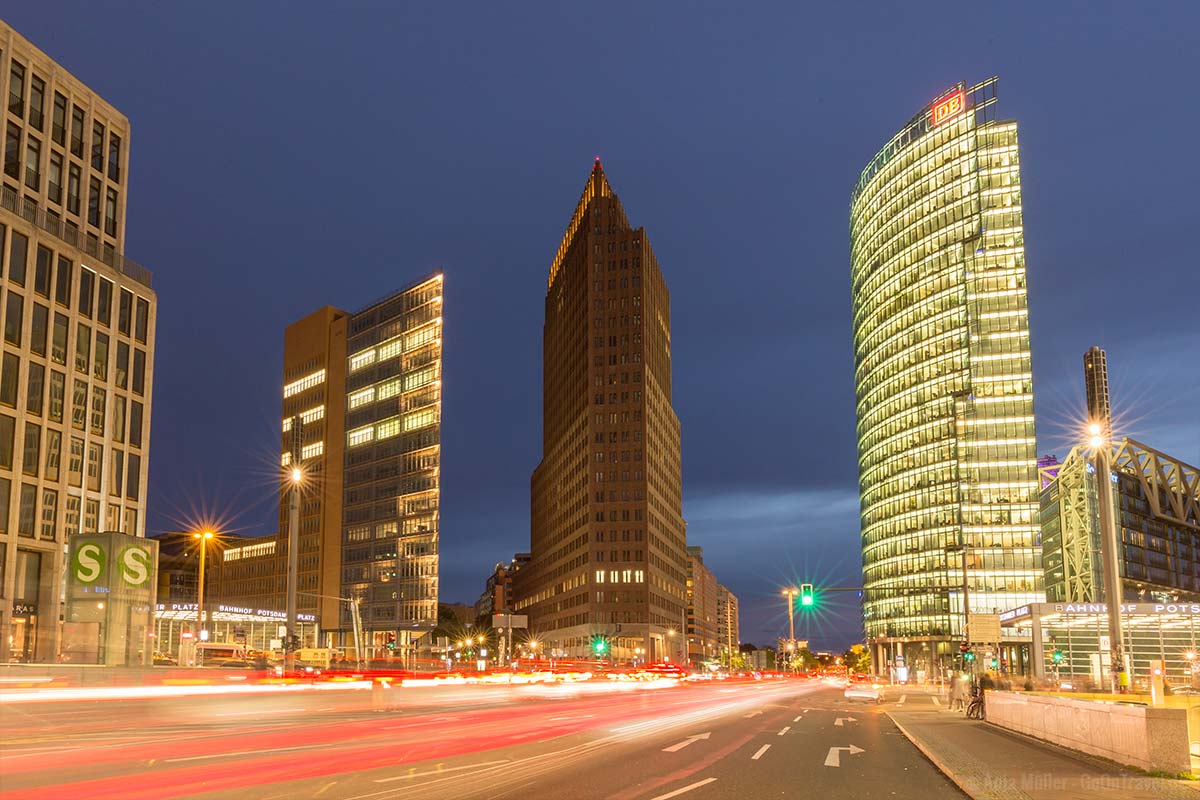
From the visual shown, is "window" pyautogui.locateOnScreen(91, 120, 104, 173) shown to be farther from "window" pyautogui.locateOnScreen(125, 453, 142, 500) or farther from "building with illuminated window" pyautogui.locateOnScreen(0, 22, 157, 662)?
"window" pyautogui.locateOnScreen(125, 453, 142, 500)

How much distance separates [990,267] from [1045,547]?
4220cm

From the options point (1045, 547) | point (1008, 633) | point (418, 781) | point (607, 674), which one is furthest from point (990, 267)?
point (418, 781)

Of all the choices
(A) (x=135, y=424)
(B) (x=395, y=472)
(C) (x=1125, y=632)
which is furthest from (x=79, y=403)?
(B) (x=395, y=472)

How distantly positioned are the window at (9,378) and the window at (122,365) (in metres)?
8.70

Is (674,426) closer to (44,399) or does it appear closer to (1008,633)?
(1008,633)

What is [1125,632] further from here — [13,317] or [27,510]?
[13,317]

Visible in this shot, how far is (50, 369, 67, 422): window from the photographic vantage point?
59.6 m

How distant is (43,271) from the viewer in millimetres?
59719

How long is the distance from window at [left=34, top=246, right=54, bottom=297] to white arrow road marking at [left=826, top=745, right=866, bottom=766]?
51.9 metres

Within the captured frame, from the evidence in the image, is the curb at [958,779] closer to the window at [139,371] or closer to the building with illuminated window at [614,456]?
the window at [139,371]

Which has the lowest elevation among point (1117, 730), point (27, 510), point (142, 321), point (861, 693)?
point (861, 693)

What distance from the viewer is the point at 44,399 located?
5884 centimetres

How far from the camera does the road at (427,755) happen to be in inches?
597

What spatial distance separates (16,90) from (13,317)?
49.5ft
